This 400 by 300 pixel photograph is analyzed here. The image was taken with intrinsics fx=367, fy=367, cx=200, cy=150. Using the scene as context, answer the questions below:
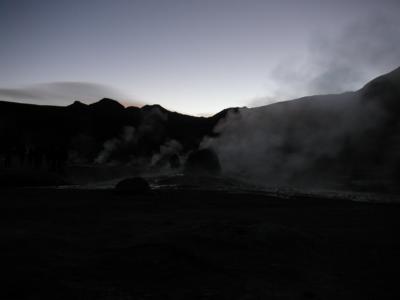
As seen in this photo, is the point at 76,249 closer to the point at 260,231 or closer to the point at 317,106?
the point at 260,231

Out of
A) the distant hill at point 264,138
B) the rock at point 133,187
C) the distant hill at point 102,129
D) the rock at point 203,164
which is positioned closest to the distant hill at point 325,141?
the distant hill at point 264,138

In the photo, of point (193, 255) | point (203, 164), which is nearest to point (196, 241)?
point (193, 255)

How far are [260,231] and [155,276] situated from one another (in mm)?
3744

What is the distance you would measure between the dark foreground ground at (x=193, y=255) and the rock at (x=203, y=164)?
2195 cm

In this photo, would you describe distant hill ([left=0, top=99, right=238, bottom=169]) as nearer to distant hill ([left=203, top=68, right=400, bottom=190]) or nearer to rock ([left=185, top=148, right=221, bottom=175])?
distant hill ([left=203, top=68, right=400, bottom=190])

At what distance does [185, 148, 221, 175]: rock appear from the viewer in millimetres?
36656

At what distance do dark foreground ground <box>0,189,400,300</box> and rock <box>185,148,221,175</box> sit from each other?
72.0 ft

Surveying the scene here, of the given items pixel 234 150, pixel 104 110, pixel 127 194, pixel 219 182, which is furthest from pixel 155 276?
pixel 104 110

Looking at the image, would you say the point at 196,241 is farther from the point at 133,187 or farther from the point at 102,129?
the point at 102,129

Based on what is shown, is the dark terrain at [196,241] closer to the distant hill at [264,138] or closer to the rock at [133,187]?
the rock at [133,187]

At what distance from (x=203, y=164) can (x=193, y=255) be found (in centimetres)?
2938

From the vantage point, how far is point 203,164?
37.0m

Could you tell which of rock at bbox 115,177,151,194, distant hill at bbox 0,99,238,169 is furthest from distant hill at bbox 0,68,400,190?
rock at bbox 115,177,151,194

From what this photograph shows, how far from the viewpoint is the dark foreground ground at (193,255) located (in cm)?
605
